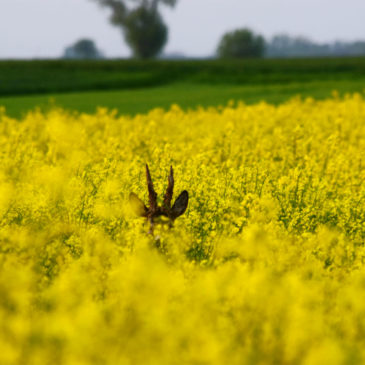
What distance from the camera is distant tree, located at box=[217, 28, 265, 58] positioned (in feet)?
331

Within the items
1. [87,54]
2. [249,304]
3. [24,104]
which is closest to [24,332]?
[249,304]

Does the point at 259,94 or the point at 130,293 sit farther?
the point at 259,94

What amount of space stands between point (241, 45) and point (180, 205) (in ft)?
330

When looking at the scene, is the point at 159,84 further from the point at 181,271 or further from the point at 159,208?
the point at 181,271

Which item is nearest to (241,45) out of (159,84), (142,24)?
(142,24)

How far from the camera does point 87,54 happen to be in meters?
159

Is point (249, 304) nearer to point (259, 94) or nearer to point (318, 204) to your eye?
point (318, 204)

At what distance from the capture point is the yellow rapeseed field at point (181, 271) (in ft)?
10.7

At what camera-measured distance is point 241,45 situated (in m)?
102

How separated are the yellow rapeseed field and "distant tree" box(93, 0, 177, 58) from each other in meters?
68.6

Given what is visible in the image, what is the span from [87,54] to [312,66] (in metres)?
126

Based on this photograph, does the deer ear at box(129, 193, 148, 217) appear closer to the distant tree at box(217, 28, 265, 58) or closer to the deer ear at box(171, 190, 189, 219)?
the deer ear at box(171, 190, 189, 219)

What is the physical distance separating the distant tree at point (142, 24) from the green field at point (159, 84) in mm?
29826

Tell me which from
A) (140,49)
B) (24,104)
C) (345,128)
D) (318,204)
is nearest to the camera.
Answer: (318,204)
